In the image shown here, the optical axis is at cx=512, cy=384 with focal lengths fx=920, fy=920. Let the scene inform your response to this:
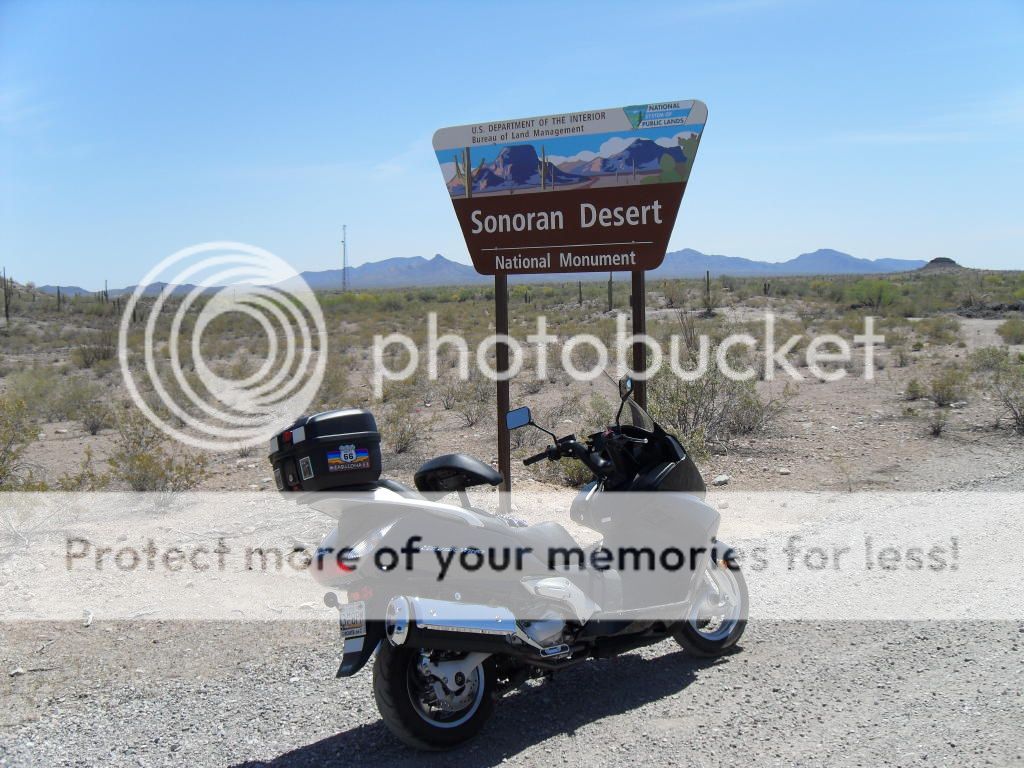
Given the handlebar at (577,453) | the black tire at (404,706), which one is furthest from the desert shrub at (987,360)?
the black tire at (404,706)

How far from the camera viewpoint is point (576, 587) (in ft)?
14.9

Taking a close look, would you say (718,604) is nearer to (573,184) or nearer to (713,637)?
(713,637)

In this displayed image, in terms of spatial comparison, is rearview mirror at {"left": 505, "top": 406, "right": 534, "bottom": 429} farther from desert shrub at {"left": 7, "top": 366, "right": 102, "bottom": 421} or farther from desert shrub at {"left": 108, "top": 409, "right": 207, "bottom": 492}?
desert shrub at {"left": 7, "top": 366, "right": 102, "bottom": 421}

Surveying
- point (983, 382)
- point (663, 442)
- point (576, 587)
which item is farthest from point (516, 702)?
point (983, 382)

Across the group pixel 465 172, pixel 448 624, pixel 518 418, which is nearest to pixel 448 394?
pixel 465 172

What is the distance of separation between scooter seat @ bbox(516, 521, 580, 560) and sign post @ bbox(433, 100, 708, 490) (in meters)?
2.94

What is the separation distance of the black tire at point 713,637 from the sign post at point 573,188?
2.42 metres

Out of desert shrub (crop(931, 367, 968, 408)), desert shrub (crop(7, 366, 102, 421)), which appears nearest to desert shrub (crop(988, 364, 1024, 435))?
desert shrub (crop(931, 367, 968, 408))

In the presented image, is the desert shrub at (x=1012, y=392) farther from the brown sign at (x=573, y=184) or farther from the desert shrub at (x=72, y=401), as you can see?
the desert shrub at (x=72, y=401)

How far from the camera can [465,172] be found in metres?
7.91

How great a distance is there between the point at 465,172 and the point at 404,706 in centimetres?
513

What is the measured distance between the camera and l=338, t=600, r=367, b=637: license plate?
3.75 metres

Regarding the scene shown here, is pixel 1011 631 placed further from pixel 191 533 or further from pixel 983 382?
pixel 983 382

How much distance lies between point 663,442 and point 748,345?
715 inches
